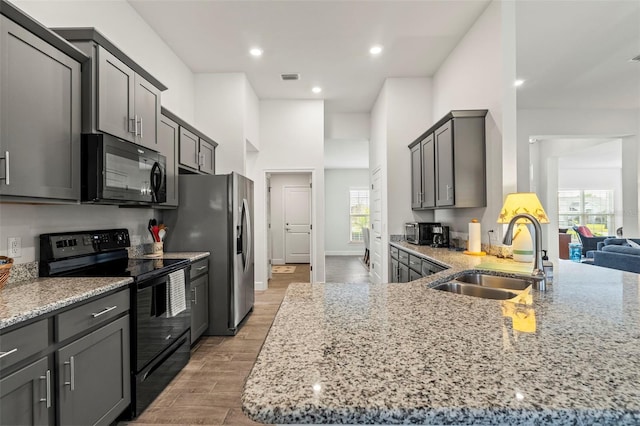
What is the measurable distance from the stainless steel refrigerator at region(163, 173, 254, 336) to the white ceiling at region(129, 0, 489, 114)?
160 centimetres

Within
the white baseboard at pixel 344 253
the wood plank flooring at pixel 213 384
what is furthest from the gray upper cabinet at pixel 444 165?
the white baseboard at pixel 344 253

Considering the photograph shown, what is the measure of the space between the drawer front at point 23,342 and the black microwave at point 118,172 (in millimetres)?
850

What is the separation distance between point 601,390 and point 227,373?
252 centimetres

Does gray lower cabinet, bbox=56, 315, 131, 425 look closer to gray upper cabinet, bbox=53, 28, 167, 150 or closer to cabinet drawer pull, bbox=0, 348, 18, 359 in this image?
cabinet drawer pull, bbox=0, 348, 18, 359

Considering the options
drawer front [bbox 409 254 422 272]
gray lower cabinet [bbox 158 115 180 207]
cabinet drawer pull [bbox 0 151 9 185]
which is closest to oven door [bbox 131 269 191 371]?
cabinet drawer pull [bbox 0 151 9 185]

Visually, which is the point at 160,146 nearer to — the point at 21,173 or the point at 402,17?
the point at 21,173

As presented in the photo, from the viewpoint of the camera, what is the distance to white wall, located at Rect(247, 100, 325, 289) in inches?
212

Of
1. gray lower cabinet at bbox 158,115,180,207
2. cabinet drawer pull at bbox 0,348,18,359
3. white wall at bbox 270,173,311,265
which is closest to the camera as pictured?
cabinet drawer pull at bbox 0,348,18,359

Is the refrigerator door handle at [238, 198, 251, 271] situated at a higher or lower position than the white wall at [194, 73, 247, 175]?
lower

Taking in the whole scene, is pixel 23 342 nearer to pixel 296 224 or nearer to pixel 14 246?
pixel 14 246

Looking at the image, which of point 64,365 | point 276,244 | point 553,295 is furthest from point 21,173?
point 276,244

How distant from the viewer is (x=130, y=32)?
303 cm

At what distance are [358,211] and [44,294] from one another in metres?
9.31

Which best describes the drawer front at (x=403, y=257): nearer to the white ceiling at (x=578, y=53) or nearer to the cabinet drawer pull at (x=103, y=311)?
the white ceiling at (x=578, y=53)
